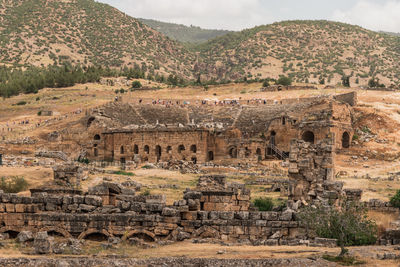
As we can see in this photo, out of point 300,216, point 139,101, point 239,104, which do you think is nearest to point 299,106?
point 239,104

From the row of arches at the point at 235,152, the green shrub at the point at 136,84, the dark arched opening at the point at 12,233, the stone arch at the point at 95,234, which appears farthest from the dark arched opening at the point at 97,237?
the green shrub at the point at 136,84

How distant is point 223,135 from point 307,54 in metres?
76.1

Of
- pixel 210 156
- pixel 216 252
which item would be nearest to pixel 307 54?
pixel 210 156

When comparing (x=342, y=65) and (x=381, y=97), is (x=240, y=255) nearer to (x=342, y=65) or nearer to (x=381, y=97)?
(x=381, y=97)

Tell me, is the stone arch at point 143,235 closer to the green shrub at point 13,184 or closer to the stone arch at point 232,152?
the green shrub at point 13,184

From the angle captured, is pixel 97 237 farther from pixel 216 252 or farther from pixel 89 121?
pixel 89 121

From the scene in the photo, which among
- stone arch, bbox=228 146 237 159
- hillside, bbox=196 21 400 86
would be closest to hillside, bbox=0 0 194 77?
hillside, bbox=196 21 400 86

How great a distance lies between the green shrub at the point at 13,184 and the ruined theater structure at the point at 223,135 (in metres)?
20.4

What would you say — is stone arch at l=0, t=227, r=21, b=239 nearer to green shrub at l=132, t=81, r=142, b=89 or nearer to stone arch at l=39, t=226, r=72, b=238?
stone arch at l=39, t=226, r=72, b=238

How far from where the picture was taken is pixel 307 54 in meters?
120

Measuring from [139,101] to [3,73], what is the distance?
4517 centimetres

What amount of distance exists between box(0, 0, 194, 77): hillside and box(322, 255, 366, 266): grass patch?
4120 inches

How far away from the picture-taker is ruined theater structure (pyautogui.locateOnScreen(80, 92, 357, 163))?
47.8 metres

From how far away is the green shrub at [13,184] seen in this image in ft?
81.0
